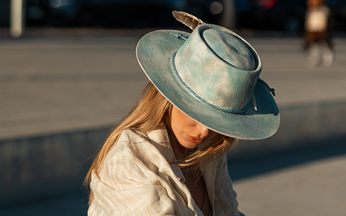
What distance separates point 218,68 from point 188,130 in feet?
0.90

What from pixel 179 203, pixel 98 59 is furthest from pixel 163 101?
pixel 98 59

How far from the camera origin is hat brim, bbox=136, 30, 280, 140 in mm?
1382

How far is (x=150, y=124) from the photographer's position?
5.36ft

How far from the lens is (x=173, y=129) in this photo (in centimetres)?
162

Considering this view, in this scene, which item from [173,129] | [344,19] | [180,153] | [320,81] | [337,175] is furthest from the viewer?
[344,19]

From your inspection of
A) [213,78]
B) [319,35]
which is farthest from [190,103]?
[319,35]

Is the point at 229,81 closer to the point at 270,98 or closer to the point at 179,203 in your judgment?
the point at 270,98

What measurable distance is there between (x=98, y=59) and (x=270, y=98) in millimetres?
7678

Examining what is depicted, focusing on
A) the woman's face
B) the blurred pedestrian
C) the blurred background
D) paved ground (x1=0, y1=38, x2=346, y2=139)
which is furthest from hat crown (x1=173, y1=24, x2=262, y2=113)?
the blurred pedestrian

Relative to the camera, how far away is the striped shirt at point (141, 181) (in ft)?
4.60

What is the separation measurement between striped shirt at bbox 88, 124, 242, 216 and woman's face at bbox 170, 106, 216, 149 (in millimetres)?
59

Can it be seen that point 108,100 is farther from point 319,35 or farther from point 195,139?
point 319,35

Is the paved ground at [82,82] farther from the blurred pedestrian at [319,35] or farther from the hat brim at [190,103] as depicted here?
the hat brim at [190,103]

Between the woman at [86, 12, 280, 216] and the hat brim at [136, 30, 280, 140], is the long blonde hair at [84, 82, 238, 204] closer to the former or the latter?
the woman at [86, 12, 280, 216]
